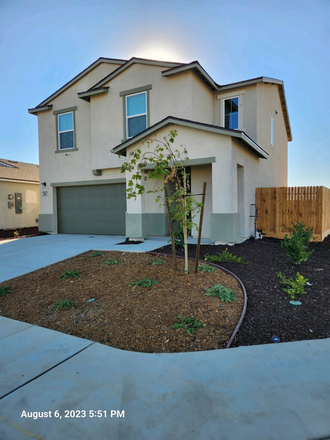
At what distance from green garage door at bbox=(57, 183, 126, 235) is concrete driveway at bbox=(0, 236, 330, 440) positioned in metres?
9.83

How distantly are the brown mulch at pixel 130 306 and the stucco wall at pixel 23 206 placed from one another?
12.4 m

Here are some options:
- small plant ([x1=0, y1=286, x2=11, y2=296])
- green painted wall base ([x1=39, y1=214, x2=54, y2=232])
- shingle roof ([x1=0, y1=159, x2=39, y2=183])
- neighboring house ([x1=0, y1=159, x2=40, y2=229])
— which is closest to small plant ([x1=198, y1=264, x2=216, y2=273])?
small plant ([x1=0, y1=286, x2=11, y2=296])

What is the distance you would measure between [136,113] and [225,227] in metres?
6.61

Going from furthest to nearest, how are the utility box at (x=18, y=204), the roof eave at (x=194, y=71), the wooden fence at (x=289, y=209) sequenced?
the utility box at (x=18, y=204) → the wooden fence at (x=289, y=209) → the roof eave at (x=194, y=71)

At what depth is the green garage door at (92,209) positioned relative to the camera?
13.0m

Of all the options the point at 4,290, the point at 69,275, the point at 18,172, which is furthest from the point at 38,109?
the point at 4,290

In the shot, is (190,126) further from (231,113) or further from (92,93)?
(92,93)

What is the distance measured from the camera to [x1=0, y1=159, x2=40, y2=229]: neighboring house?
1672 cm

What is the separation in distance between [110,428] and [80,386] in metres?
0.59

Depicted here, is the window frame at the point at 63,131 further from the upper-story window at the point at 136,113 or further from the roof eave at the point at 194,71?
the roof eave at the point at 194,71

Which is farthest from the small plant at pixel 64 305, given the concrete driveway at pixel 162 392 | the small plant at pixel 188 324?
the small plant at pixel 188 324

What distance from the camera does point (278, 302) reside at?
446 cm

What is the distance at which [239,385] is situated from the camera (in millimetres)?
2482

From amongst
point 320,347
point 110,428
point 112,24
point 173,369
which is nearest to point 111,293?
point 173,369
